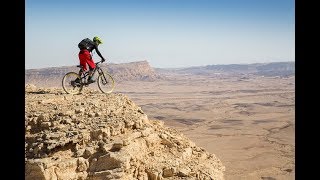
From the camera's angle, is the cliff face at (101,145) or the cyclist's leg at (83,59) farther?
the cyclist's leg at (83,59)

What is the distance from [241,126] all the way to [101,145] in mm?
44762

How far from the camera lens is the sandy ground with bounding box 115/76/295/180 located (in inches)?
1214

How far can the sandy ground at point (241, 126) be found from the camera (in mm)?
30828

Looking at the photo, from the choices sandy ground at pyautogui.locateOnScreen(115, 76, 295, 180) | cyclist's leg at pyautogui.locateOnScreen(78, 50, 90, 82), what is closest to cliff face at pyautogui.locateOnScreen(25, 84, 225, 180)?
cyclist's leg at pyautogui.locateOnScreen(78, 50, 90, 82)

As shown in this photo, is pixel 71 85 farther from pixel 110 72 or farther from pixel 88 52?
pixel 110 72

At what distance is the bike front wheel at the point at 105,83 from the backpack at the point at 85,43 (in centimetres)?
122

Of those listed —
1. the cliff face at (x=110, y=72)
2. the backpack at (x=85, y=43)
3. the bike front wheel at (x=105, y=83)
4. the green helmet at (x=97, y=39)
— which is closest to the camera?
the backpack at (x=85, y=43)

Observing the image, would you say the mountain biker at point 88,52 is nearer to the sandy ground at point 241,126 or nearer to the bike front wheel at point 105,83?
the bike front wheel at point 105,83

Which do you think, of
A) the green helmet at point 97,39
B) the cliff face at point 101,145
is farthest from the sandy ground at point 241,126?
the green helmet at point 97,39

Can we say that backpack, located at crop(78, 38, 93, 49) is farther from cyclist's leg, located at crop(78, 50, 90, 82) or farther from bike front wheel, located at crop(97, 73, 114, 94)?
bike front wheel, located at crop(97, 73, 114, 94)

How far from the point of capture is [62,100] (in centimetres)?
902

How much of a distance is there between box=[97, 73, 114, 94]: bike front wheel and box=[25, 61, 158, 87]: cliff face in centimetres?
8088

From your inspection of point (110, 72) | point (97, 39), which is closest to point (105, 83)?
point (97, 39)
